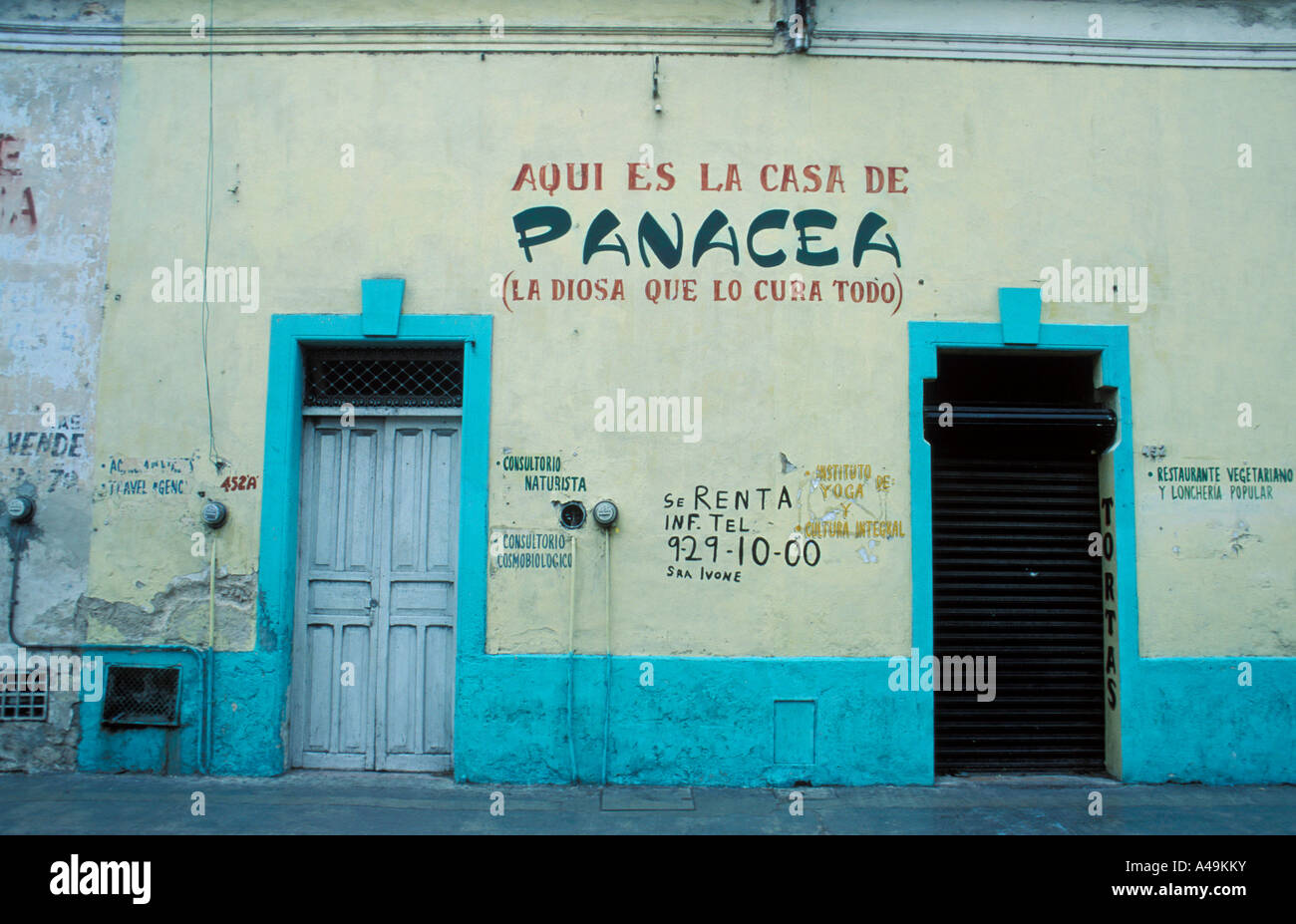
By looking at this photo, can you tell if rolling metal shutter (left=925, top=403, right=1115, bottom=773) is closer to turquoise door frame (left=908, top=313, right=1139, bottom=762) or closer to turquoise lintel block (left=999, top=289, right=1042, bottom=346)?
turquoise door frame (left=908, top=313, right=1139, bottom=762)

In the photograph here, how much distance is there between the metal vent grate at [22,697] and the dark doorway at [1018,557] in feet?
21.1

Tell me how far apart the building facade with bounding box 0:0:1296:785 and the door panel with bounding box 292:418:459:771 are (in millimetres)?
30

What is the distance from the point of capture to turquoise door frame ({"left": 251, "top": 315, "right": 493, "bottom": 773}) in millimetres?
6070

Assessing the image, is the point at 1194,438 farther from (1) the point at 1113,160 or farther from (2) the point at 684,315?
(2) the point at 684,315

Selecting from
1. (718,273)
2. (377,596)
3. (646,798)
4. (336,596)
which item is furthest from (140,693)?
(718,273)

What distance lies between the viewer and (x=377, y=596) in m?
6.33

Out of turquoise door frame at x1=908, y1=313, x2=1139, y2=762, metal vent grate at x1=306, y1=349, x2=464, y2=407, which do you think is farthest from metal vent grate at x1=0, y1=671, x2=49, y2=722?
turquoise door frame at x1=908, y1=313, x2=1139, y2=762

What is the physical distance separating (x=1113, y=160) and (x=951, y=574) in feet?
10.9

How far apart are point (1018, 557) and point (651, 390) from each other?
2999mm

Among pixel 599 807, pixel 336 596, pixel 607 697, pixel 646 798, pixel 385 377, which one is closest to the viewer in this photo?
pixel 599 807

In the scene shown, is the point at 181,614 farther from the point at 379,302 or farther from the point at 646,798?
the point at 646,798

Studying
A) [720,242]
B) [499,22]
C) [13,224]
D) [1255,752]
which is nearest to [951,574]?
[1255,752]

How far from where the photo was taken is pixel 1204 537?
6.22m
